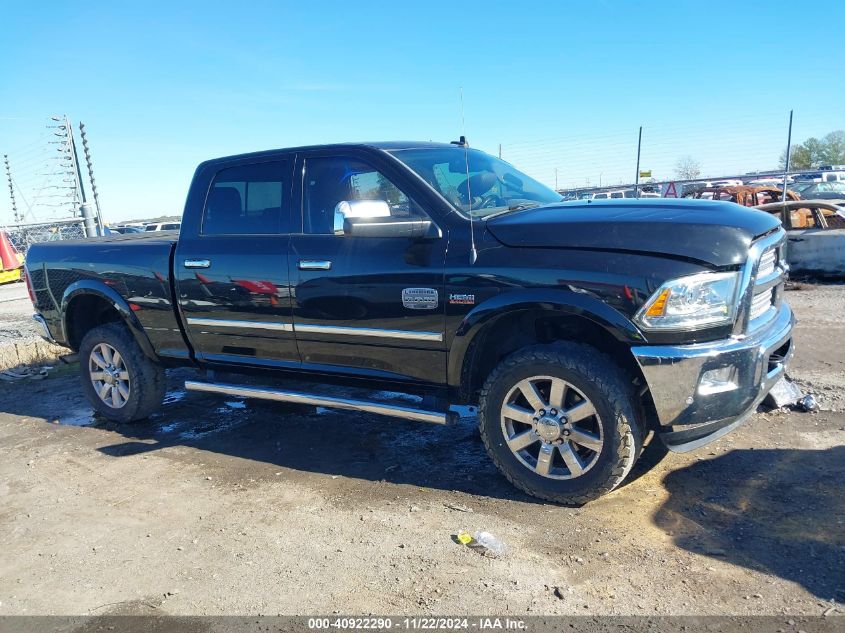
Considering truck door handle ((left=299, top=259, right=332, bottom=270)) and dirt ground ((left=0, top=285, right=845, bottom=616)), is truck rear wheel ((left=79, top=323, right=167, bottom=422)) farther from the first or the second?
truck door handle ((left=299, top=259, right=332, bottom=270))

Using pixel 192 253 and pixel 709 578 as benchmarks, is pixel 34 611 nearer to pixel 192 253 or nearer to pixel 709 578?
pixel 192 253

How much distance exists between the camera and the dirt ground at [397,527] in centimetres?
282

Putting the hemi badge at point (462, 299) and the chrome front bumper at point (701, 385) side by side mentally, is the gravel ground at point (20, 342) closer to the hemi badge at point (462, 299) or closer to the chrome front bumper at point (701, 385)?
the hemi badge at point (462, 299)

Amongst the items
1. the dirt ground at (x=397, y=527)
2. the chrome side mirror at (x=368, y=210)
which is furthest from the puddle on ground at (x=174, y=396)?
the chrome side mirror at (x=368, y=210)

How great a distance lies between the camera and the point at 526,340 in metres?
3.87

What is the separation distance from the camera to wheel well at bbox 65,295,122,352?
18.5 feet

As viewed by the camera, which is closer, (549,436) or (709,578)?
(709,578)

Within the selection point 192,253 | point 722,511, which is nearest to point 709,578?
point 722,511

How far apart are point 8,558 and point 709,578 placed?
3520 mm

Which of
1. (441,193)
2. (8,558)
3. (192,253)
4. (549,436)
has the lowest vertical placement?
(8,558)

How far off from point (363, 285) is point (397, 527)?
1.43 metres

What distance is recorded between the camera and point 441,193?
391cm

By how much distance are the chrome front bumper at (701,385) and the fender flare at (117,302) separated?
386 centimetres

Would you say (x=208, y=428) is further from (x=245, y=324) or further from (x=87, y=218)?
(x=87, y=218)
